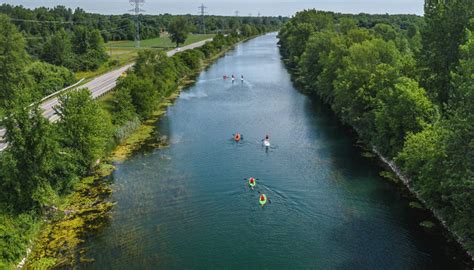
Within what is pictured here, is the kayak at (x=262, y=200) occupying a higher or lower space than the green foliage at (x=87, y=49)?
lower

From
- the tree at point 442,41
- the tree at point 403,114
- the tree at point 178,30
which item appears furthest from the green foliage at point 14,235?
the tree at point 178,30

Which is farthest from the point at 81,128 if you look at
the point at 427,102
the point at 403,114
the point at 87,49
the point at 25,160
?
the point at 87,49

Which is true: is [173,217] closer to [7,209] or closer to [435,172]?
[7,209]

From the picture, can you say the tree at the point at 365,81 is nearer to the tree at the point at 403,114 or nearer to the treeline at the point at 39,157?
the tree at the point at 403,114

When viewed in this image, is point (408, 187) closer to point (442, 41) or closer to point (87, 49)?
point (442, 41)

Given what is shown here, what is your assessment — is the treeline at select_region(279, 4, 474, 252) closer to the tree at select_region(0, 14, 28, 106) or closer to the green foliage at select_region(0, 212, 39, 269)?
the green foliage at select_region(0, 212, 39, 269)

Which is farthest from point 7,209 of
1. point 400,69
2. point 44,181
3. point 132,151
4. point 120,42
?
point 120,42
